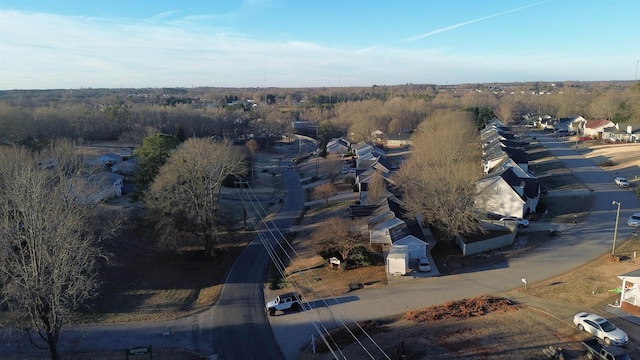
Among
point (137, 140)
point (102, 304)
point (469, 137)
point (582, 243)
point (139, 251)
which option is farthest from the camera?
point (137, 140)

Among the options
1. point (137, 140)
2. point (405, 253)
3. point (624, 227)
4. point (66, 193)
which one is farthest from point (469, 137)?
point (137, 140)

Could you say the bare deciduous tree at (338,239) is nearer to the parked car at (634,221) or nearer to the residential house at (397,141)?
the parked car at (634,221)

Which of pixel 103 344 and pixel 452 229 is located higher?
pixel 452 229

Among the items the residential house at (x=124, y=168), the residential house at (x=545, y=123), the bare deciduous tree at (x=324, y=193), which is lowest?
the bare deciduous tree at (x=324, y=193)

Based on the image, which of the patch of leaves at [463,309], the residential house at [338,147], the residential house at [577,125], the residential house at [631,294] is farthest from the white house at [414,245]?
the residential house at [577,125]

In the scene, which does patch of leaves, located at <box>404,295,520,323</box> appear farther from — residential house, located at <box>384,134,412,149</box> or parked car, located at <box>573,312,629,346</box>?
residential house, located at <box>384,134,412,149</box>

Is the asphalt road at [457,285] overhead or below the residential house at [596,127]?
below

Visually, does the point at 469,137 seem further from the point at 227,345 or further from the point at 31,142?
the point at 31,142
